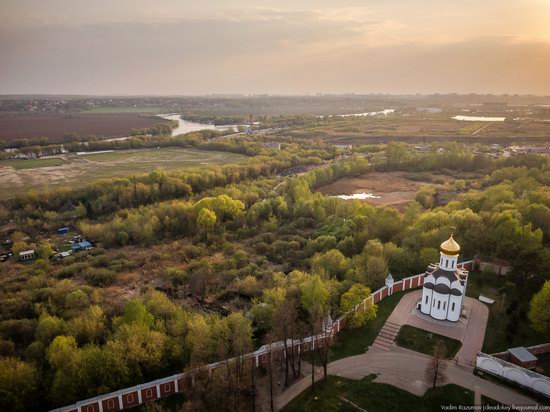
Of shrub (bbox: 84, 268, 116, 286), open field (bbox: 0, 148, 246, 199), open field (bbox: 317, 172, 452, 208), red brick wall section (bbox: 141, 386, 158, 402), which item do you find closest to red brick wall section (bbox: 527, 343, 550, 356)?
red brick wall section (bbox: 141, 386, 158, 402)

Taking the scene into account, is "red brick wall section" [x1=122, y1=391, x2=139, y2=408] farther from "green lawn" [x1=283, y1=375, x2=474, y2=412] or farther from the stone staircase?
the stone staircase

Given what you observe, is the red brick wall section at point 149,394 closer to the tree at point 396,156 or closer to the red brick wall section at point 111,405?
the red brick wall section at point 111,405

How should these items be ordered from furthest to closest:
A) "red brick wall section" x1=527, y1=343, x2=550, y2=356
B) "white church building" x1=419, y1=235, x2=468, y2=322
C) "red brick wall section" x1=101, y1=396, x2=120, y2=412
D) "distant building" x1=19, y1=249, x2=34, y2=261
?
"distant building" x1=19, y1=249, x2=34, y2=261 < "white church building" x1=419, y1=235, x2=468, y2=322 < "red brick wall section" x1=527, y1=343, x2=550, y2=356 < "red brick wall section" x1=101, y1=396, x2=120, y2=412

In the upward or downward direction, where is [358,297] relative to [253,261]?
upward

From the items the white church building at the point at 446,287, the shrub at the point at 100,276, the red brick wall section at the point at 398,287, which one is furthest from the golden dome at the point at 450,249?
the shrub at the point at 100,276

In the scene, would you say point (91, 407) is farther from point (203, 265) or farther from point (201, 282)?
point (203, 265)

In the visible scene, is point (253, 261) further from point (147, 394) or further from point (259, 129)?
point (259, 129)

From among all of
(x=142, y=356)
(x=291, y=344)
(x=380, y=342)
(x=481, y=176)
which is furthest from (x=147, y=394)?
(x=481, y=176)
